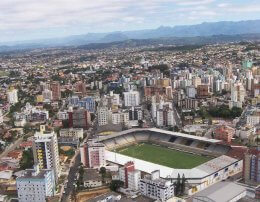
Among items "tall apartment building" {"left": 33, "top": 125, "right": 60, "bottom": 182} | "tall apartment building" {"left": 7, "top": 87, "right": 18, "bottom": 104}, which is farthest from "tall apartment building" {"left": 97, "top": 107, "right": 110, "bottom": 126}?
"tall apartment building" {"left": 7, "top": 87, "right": 18, "bottom": 104}

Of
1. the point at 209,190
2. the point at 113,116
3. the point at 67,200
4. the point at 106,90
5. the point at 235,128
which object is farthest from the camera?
the point at 106,90

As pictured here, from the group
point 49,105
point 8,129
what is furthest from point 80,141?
point 49,105

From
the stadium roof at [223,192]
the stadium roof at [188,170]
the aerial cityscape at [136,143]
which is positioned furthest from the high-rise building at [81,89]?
the stadium roof at [223,192]

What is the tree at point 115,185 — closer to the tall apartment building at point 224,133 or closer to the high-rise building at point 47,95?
the tall apartment building at point 224,133

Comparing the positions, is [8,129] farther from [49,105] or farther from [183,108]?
[183,108]

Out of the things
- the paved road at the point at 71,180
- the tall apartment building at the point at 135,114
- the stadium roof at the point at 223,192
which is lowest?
the paved road at the point at 71,180
